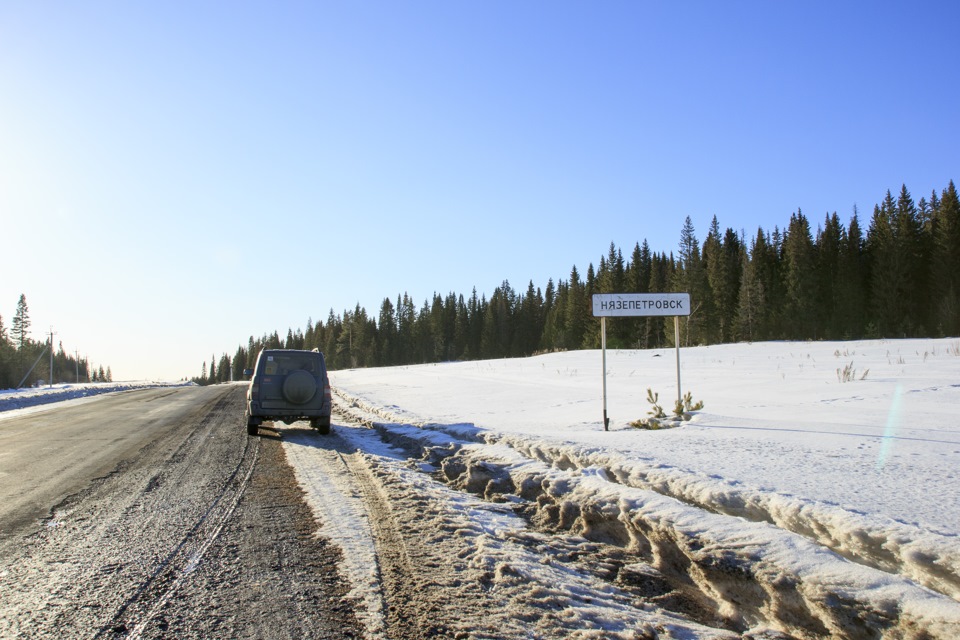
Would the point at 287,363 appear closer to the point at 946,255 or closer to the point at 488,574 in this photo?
the point at 488,574

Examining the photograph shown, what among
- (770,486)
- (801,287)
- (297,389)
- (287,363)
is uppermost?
(801,287)

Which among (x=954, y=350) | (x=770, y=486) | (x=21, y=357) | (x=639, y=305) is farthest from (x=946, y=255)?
(x=21, y=357)

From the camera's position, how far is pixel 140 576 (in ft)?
12.1

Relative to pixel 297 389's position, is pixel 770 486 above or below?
below

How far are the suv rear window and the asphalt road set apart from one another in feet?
12.8

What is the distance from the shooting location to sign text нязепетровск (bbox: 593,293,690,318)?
10.3 metres

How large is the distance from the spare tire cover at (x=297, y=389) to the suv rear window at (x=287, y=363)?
18.7 inches

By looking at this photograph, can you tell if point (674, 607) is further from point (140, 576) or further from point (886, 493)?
point (140, 576)

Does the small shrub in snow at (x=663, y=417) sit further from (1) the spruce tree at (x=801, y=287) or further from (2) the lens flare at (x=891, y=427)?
(1) the spruce tree at (x=801, y=287)

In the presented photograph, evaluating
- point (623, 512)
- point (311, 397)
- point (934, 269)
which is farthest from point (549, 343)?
point (623, 512)

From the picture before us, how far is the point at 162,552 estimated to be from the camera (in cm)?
418

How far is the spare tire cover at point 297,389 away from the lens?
1184cm

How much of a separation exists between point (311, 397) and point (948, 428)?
1063 cm

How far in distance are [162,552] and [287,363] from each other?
8.93 meters
